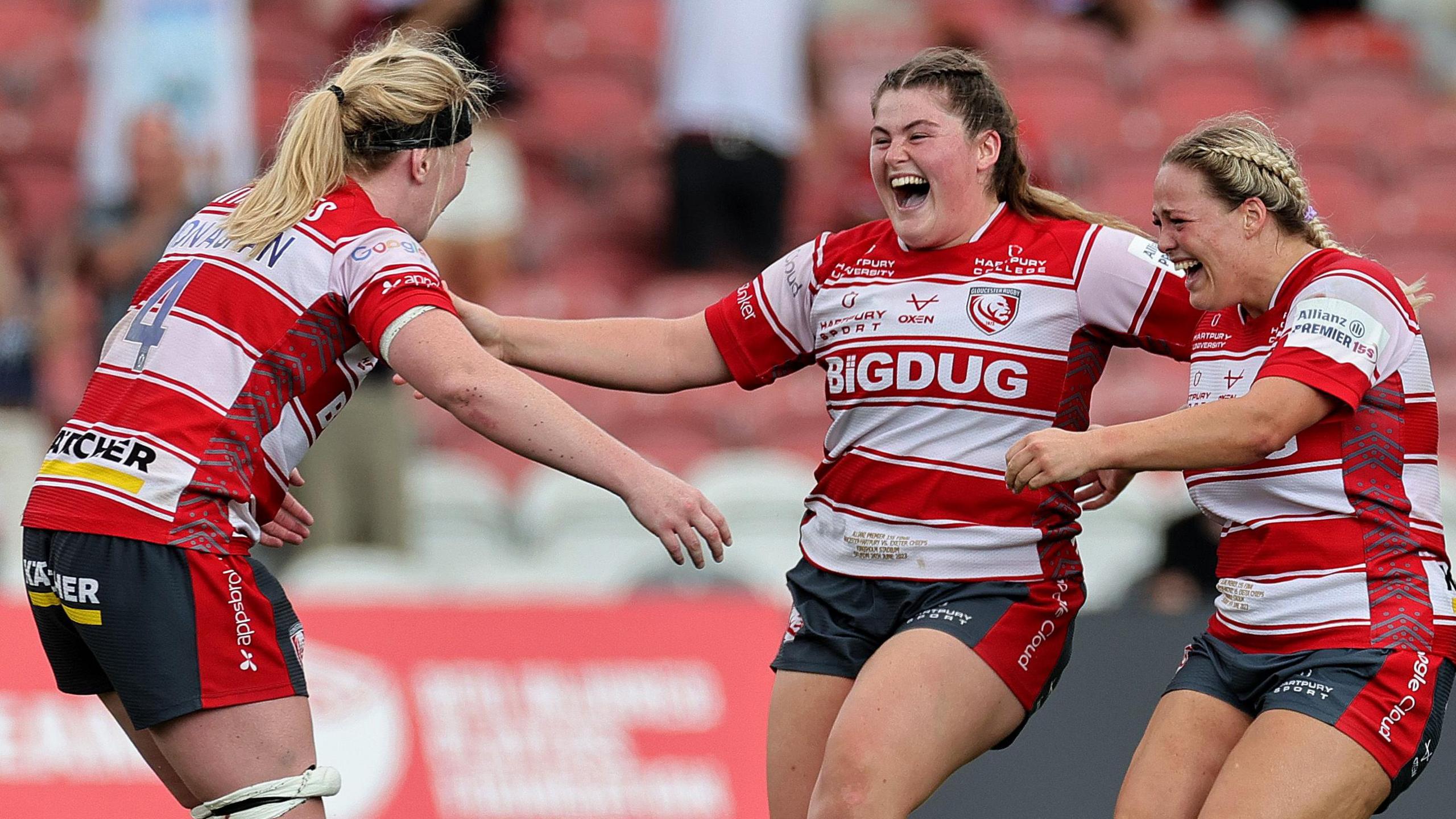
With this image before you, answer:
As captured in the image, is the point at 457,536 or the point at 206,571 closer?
the point at 206,571

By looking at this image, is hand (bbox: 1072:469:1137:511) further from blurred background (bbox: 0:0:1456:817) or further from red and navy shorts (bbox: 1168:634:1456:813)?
blurred background (bbox: 0:0:1456:817)

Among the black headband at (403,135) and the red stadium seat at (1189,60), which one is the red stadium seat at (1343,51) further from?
the black headband at (403,135)

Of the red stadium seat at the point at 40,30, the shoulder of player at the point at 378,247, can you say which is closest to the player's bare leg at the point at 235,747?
the shoulder of player at the point at 378,247

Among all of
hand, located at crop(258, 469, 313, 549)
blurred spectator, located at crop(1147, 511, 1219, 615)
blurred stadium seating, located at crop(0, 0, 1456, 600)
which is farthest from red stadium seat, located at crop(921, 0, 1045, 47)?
hand, located at crop(258, 469, 313, 549)

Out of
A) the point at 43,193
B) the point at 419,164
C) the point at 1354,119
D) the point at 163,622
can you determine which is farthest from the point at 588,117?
the point at 163,622

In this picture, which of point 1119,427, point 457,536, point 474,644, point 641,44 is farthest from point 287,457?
point 641,44

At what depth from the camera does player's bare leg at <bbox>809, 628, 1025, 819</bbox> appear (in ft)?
10.8

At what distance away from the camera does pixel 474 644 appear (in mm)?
5500

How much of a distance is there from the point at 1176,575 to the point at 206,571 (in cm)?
429

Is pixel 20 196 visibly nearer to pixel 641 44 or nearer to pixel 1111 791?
pixel 641 44

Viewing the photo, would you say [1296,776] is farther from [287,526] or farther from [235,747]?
[287,526]

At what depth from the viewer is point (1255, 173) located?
3303 millimetres

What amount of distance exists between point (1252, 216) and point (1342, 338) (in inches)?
12.7

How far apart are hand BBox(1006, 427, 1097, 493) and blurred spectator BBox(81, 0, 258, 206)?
17.1ft
